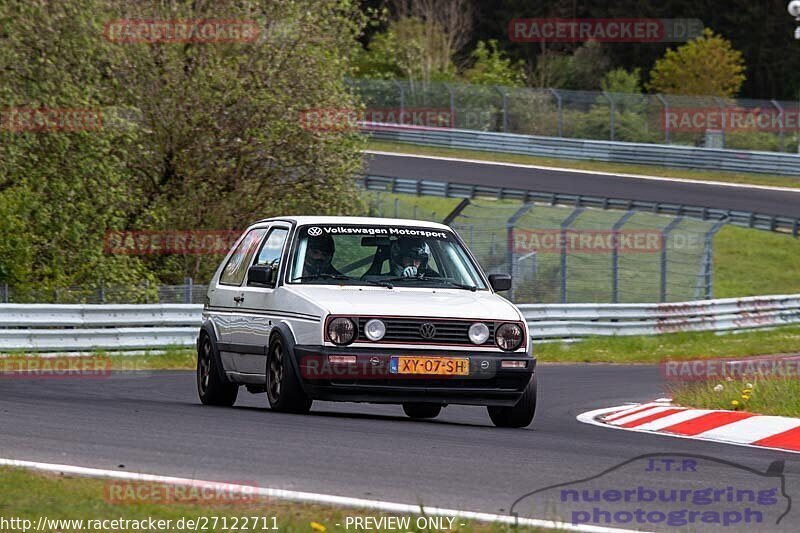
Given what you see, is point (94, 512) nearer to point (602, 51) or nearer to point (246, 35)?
point (246, 35)

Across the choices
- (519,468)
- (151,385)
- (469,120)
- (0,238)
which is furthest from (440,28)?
(519,468)

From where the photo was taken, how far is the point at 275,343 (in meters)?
11.5

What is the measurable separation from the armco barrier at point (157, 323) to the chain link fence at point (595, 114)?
73.8ft

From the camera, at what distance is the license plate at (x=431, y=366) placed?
10.8 metres

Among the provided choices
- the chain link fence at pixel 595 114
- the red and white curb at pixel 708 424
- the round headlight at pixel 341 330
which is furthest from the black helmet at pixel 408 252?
the chain link fence at pixel 595 114

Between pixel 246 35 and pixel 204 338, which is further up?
pixel 246 35

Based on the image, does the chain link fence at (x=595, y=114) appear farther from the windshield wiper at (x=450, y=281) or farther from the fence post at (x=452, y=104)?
the windshield wiper at (x=450, y=281)

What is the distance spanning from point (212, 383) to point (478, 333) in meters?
2.95

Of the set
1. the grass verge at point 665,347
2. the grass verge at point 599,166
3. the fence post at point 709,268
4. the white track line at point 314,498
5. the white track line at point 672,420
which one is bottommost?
the grass verge at point 665,347

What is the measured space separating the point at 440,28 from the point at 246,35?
46333mm

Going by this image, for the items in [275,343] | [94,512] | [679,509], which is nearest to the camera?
[94,512]

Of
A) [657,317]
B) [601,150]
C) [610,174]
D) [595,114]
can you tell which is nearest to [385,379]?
[657,317]

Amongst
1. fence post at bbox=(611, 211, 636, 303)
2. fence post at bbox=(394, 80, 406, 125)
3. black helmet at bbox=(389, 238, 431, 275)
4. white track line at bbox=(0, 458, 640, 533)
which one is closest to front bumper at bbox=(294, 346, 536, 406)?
black helmet at bbox=(389, 238, 431, 275)

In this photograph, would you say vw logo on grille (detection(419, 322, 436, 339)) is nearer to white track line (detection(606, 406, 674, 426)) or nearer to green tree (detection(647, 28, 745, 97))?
white track line (detection(606, 406, 674, 426))
